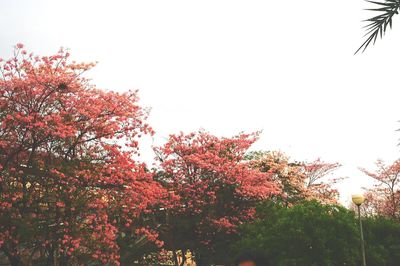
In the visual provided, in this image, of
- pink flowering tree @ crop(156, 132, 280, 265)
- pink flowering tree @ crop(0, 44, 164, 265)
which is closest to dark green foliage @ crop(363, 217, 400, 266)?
pink flowering tree @ crop(156, 132, 280, 265)

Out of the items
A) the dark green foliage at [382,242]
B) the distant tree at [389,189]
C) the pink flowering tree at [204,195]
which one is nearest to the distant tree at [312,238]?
the dark green foliage at [382,242]

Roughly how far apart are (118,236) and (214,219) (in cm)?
444

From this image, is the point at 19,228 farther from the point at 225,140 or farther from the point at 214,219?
the point at 225,140

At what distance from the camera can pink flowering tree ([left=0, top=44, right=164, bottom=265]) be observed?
34.8ft

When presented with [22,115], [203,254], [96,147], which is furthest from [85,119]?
[203,254]

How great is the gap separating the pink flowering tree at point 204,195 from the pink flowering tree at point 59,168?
5707mm

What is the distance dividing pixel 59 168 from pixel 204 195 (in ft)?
29.1

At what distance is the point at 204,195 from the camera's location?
60.6 feet

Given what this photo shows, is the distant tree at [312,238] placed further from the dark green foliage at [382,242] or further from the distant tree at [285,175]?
the distant tree at [285,175]

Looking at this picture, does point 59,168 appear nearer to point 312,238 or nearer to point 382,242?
point 312,238

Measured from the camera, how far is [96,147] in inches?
479

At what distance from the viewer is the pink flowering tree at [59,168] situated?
10609 mm

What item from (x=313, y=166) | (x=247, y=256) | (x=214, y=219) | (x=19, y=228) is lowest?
(x=247, y=256)

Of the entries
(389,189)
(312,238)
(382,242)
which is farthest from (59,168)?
(389,189)
